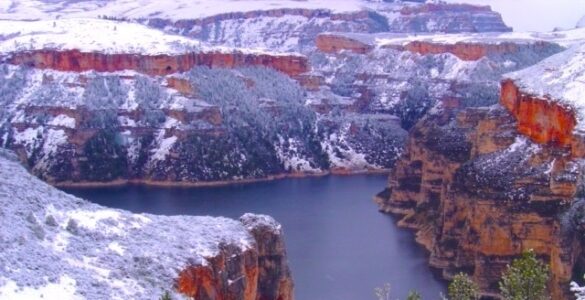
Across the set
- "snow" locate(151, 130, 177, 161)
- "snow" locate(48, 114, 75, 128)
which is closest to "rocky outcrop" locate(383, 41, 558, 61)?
"snow" locate(151, 130, 177, 161)

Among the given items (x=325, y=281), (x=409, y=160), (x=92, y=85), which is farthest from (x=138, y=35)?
(x=325, y=281)

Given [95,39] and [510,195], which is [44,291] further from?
[95,39]

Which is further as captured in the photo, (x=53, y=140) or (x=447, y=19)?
(x=447, y=19)

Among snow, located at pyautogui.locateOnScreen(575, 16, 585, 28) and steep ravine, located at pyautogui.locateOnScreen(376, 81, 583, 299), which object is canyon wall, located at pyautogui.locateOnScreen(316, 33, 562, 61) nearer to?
snow, located at pyautogui.locateOnScreen(575, 16, 585, 28)

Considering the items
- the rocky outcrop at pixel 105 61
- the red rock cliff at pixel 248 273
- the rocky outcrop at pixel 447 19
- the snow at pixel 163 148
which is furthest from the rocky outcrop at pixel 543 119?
the rocky outcrop at pixel 447 19

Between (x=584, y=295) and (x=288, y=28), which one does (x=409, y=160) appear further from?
(x=288, y=28)

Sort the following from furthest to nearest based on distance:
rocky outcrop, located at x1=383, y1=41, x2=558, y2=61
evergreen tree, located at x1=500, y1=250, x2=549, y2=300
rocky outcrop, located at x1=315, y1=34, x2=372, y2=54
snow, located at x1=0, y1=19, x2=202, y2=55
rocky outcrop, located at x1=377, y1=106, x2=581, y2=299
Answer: rocky outcrop, located at x1=315, y1=34, x2=372, y2=54, rocky outcrop, located at x1=383, y1=41, x2=558, y2=61, snow, located at x1=0, y1=19, x2=202, y2=55, rocky outcrop, located at x1=377, y1=106, x2=581, y2=299, evergreen tree, located at x1=500, y1=250, x2=549, y2=300

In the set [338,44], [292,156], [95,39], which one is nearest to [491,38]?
[338,44]
